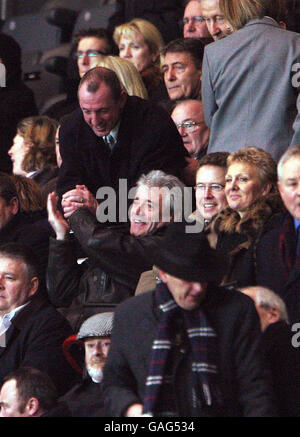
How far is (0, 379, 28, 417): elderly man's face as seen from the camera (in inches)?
182

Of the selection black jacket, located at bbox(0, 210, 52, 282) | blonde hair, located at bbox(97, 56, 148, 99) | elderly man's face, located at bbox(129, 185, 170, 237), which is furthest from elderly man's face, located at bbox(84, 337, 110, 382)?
blonde hair, located at bbox(97, 56, 148, 99)

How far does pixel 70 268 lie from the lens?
545 centimetres

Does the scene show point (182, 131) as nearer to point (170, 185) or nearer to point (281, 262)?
point (170, 185)

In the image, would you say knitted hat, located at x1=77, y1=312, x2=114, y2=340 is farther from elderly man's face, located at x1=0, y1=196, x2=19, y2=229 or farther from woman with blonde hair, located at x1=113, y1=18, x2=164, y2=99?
woman with blonde hair, located at x1=113, y1=18, x2=164, y2=99

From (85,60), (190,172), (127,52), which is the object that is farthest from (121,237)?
(85,60)

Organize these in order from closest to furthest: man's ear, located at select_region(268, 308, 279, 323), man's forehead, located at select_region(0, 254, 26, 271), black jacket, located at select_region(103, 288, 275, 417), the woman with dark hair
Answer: black jacket, located at select_region(103, 288, 275, 417), man's ear, located at select_region(268, 308, 279, 323), man's forehead, located at select_region(0, 254, 26, 271), the woman with dark hair

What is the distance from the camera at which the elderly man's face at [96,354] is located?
478cm

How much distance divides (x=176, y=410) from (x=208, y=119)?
80.4 inches

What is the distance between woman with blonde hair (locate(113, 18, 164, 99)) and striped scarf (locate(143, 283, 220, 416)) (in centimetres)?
318

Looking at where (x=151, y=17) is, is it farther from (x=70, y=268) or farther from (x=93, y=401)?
(x=93, y=401)

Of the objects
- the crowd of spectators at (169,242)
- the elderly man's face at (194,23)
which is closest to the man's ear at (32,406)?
the crowd of spectators at (169,242)

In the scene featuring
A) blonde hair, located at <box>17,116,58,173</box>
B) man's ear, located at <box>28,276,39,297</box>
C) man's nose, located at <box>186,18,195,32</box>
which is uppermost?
man's nose, located at <box>186,18,195,32</box>

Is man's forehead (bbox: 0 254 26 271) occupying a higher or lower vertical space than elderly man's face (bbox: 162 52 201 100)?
lower

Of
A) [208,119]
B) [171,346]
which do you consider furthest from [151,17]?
[171,346]
